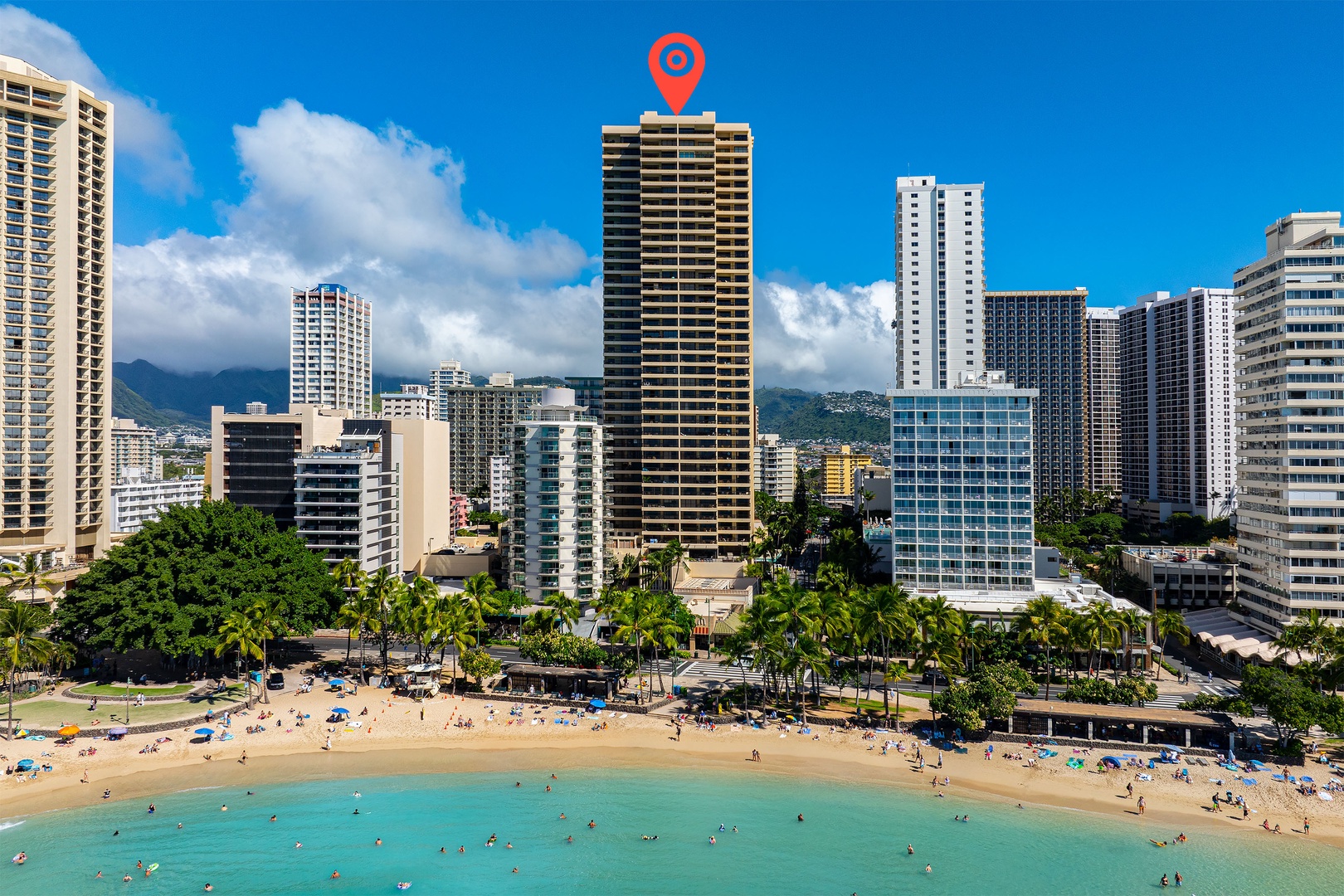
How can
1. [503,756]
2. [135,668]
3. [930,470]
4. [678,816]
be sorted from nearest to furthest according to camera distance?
[678,816] < [503,756] < [135,668] < [930,470]

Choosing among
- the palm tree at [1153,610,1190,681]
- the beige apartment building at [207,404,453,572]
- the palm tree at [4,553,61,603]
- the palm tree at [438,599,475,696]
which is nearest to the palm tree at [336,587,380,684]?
the palm tree at [438,599,475,696]

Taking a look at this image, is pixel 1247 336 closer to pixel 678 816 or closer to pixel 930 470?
pixel 930 470

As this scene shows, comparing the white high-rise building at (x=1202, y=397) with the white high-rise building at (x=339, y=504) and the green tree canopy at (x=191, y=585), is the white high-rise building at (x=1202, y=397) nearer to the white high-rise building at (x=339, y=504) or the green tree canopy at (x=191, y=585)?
the white high-rise building at (x=339, y=504)

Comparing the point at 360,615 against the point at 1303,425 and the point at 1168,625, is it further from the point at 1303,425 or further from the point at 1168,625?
the point at 1303,425

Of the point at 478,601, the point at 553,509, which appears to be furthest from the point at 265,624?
the point at 553,509

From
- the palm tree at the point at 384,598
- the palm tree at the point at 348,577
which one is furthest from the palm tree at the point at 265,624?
the palm tree at the point at 384,598

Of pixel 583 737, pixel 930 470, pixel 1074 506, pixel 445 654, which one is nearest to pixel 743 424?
pixel 930 470
